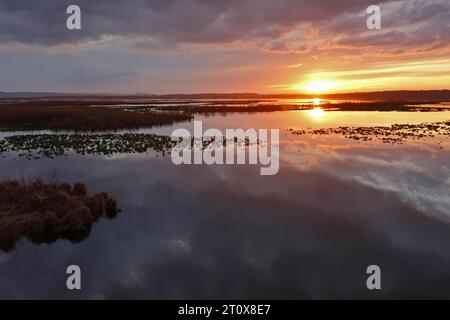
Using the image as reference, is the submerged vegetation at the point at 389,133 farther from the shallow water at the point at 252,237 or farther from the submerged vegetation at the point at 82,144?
the submerged vegetation at the point at 82,144

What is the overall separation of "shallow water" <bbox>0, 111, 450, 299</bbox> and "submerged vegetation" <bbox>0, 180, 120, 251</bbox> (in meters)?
0.52

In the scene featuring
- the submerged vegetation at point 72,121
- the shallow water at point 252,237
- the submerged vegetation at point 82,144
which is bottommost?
the shallow water at point 252,237

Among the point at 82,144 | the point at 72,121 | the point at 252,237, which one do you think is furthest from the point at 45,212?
the point at 72,121

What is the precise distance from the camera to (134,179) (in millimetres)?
21797

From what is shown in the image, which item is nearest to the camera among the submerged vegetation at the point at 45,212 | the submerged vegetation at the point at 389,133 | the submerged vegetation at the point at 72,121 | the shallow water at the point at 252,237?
the shallow water at the point at 252,237

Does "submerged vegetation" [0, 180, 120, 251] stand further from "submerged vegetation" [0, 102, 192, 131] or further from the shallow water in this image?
"submerged vegetation" [0, 102, 192, 131]

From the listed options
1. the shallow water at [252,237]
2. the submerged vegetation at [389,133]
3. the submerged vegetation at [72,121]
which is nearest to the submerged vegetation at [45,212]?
the shallow water at [252,237]

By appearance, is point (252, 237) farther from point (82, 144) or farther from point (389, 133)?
point (389, 133)

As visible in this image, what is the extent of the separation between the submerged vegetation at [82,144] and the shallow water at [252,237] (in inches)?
217

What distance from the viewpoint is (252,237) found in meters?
13.7

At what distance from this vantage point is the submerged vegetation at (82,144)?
29547 mm

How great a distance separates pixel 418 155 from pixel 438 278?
63.6ft

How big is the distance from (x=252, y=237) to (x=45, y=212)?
321 inches
